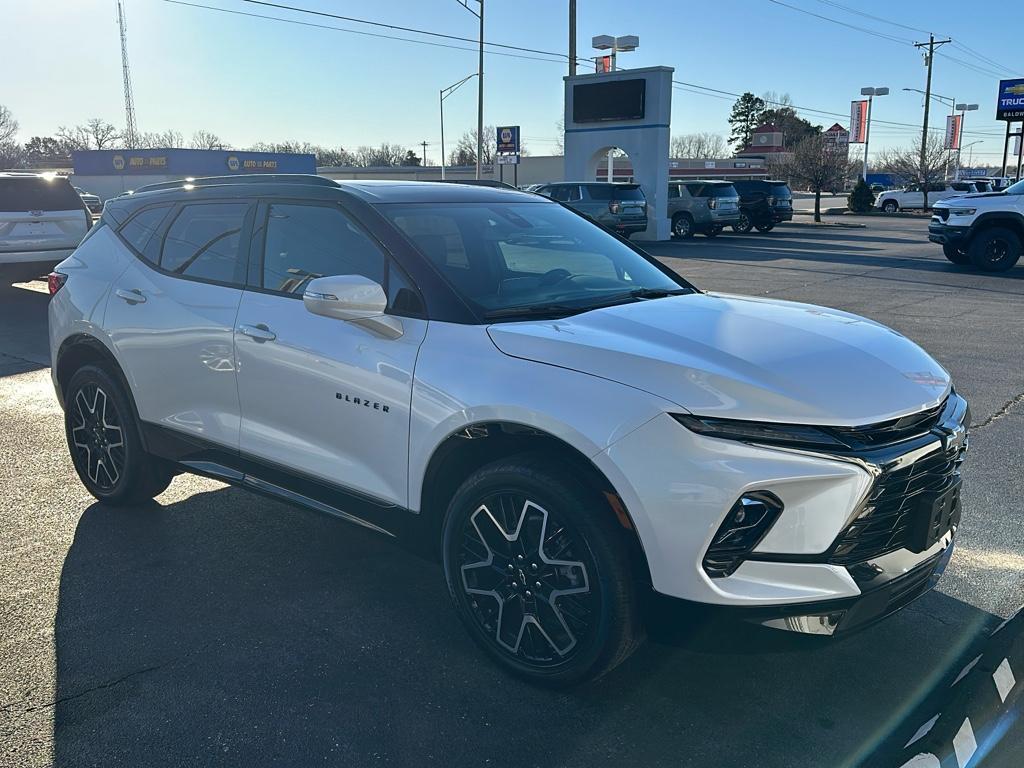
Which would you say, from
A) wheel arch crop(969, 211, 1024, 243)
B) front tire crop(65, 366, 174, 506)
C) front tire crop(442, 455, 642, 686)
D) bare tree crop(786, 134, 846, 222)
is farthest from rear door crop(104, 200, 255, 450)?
bare tree crop(786, 134, 846, 222)

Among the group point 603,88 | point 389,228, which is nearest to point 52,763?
point 389,228

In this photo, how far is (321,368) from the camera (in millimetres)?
3574

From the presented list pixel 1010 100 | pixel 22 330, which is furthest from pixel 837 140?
pixel 22 330

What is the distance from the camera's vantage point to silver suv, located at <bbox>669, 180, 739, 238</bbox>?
27.5m

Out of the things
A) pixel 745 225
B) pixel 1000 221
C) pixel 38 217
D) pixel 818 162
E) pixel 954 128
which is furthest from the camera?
pixel 954 128

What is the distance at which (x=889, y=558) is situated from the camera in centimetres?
278

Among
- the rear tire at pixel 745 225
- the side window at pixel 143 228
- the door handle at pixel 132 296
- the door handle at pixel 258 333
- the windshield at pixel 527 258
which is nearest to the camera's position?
the windshield at pixel 527 258

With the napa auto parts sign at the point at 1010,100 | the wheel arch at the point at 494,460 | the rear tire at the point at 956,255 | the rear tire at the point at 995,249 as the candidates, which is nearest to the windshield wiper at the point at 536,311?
the wheel arch at the point at 494,460

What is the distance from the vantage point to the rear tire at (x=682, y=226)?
2791cm

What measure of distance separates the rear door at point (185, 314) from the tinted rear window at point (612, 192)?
66.6 ft

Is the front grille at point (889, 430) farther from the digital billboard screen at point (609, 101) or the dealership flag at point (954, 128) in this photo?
the dealership flag at point (954, 128)

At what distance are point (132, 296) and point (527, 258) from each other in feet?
6.93

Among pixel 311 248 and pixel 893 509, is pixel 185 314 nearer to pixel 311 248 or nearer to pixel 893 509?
pixel 311 248

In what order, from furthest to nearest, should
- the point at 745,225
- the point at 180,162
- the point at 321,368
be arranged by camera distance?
the point at 180,162
the point at 745,225
the point at 321,368
